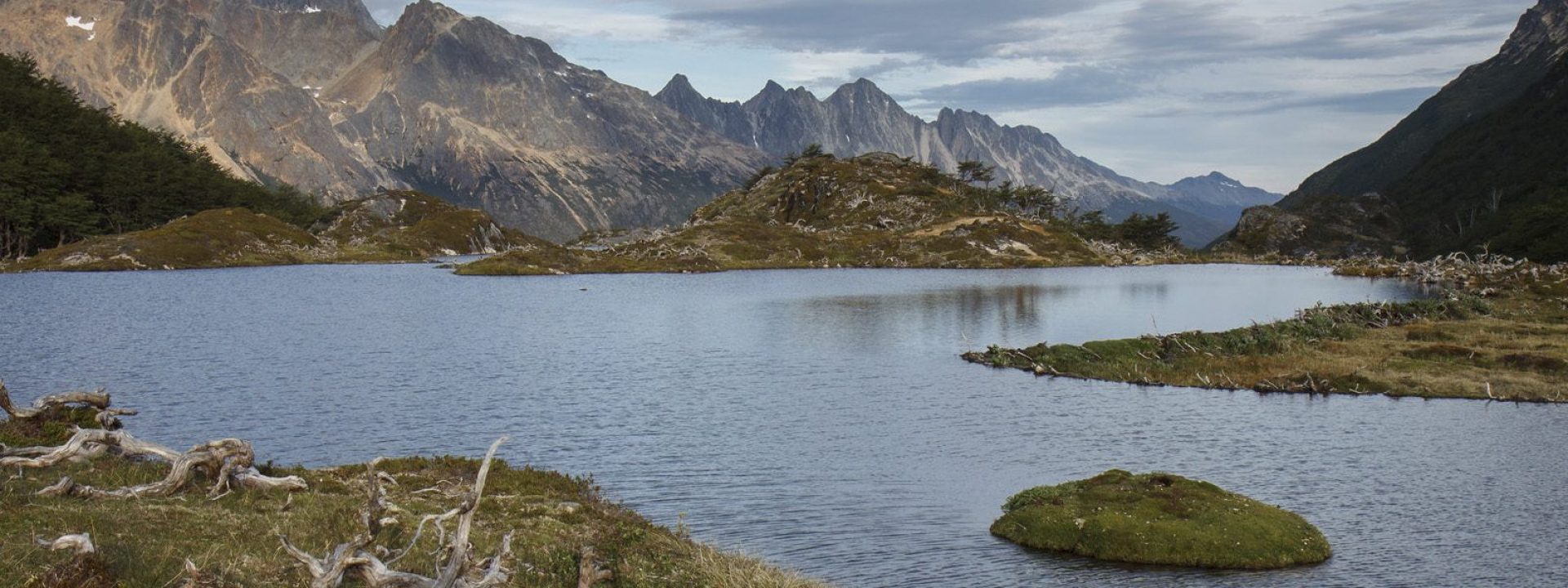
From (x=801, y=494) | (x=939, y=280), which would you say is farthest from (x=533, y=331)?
(x=939, y=280)

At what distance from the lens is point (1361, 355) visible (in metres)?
81.0

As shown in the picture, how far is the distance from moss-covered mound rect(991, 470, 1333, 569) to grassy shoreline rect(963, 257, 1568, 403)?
1422 inches

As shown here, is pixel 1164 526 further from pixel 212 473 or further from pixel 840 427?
pixel 212 473

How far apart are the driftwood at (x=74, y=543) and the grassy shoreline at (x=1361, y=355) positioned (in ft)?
219

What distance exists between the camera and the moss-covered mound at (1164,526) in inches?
1374

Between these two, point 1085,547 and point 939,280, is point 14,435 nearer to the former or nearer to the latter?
point 1085,547

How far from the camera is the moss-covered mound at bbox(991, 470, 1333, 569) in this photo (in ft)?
115

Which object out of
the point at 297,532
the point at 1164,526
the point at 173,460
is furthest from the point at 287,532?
the point at 1164,526

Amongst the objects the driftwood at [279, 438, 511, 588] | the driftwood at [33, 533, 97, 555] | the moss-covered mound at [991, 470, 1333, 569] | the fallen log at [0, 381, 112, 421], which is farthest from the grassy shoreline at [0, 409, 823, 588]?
the moss-covered mound at [991, 470, 1333, 569]

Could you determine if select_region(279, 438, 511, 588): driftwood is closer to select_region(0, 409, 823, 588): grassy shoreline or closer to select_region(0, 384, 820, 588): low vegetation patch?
select_region(0, 384, 820, 588): low vegetation patch

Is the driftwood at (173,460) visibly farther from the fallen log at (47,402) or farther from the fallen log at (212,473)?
the fallen log at (47,402)

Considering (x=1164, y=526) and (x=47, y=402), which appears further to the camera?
(x=47, y=402)

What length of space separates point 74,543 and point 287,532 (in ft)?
23.3

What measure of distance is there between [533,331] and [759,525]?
74.5 metres
